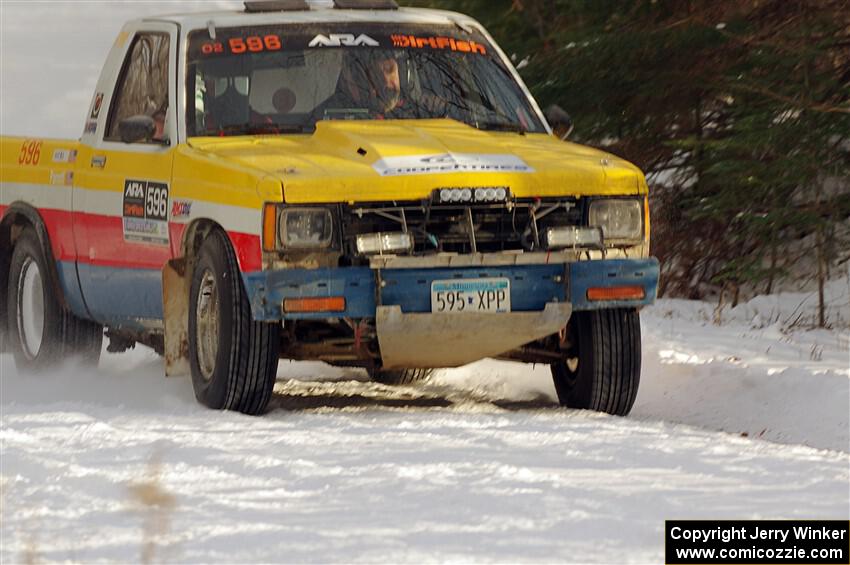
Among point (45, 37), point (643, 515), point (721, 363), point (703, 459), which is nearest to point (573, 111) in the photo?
point (721, 363)

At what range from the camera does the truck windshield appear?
927cm

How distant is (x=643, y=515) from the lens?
19.8ft

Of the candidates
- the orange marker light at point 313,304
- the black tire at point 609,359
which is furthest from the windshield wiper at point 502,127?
the orange marker light at point 313,304

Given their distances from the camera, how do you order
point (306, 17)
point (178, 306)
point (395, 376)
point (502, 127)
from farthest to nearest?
point (395, 376) → point (306, 17) → point (502, 127) → point (178, 306)

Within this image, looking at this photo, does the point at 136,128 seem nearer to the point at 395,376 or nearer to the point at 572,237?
the point at 572,237

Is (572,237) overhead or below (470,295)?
overhead

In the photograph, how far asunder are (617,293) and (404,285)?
921 mm

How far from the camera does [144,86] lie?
9852 millimetres

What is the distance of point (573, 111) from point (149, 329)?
520 cm

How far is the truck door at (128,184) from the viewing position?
9.28 m

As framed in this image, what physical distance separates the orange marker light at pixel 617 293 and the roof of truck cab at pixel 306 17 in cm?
206

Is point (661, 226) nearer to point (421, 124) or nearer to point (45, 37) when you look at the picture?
point (421, 124)

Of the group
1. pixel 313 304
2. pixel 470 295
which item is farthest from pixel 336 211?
pixel 470 295

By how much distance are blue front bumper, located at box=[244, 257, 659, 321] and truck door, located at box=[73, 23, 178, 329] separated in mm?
1166
